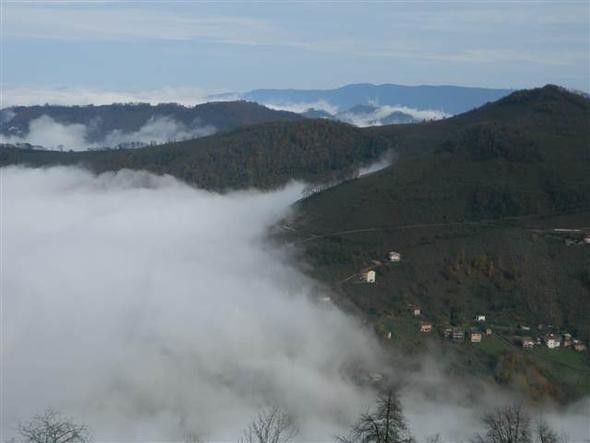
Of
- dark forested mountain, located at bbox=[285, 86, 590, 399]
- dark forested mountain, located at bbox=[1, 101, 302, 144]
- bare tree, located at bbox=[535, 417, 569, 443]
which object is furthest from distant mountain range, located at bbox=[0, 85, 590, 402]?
dark forested mountain, located at bbox=[1, 101, 302, 144]

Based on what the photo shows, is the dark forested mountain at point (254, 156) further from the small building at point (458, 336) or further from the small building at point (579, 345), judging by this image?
the small building at point (579, 345)

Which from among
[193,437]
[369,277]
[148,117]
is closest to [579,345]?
[369,277]

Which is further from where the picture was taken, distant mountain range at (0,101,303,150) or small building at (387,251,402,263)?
distant mountain range at (0,101,303,150)

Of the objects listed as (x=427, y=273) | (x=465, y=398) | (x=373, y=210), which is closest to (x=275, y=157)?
(x=373, y=210)

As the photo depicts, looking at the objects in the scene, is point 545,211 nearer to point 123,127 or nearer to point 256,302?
point 256,302

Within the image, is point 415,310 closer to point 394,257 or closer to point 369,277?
point 369,277

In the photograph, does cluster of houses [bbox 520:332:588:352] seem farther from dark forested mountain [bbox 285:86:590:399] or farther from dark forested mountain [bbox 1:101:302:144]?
dark forested mountain [bbox 1:101:302:144]
